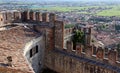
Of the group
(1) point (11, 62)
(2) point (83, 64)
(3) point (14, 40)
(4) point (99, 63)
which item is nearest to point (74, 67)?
(2) point (83, 64)

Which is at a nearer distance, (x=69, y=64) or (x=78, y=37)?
(x=69, y=64)

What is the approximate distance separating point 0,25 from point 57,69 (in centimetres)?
661

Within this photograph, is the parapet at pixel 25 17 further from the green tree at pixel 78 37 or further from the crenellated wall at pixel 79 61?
the green tree at pixel 78 37

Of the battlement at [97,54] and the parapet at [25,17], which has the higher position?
the parapet at [25,17]

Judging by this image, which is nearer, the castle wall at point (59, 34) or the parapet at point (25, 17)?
the castle wall at point (59, 34)

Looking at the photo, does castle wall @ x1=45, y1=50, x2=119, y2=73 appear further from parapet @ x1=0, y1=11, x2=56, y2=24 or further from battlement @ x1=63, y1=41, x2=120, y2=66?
parapet @ x1=0, y1=11, x2=56, y2=24

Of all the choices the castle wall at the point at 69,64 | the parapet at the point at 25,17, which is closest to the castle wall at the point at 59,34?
the castle wall at the point at 69,64

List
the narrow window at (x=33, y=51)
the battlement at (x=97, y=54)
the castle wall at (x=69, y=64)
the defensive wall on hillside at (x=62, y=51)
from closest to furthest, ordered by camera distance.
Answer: the battlement at (x=97, y=54), the defensive wall on hillside at (x=62, y=51), the castle wall at (x=69, y=64), the narrow window at (x=33, y=51)

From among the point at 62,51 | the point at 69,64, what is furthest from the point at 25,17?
the point at 69,64

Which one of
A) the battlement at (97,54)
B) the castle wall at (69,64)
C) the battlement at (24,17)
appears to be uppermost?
the battlement at (24,17)

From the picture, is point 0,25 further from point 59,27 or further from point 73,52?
point 73,52

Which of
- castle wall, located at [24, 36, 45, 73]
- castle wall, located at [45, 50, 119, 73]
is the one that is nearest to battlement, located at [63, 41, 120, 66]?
castle wall, located at [45, 50, 119, 73]

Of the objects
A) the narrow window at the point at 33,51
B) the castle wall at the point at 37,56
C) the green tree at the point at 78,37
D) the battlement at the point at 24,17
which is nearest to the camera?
the castle wall at the point at 37,56

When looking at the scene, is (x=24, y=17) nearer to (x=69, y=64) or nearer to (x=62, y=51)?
(x=62, y=51)
